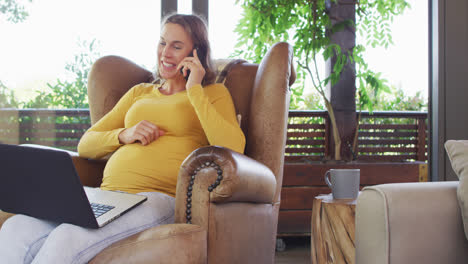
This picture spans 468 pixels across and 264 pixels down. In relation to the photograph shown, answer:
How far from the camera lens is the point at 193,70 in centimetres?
142

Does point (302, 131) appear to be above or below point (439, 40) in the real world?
below

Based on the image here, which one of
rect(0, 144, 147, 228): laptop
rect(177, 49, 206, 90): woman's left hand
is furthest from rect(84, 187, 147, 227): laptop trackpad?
rect(177, 49, 206, 90): woman's left hand

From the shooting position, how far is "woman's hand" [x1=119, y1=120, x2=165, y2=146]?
1.32 metres

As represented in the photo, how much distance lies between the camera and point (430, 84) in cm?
245

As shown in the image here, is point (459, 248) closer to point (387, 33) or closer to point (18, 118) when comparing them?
point (387, 33)

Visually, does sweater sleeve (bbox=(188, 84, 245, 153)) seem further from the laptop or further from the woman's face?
the laptop

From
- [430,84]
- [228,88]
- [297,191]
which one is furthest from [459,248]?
[430,84]

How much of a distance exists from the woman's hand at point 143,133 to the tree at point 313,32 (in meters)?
1.25

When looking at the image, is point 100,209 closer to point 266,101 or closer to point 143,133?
point 143,133

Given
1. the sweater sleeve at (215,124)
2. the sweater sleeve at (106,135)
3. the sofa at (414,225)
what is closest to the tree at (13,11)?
the sweater sleeve at (106,135)

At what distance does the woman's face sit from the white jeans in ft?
2.10

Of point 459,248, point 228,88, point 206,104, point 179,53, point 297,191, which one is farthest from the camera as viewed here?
point 297,191

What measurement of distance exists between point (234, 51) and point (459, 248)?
1.86 m

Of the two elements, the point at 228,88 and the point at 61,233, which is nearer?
the point at 61,233
